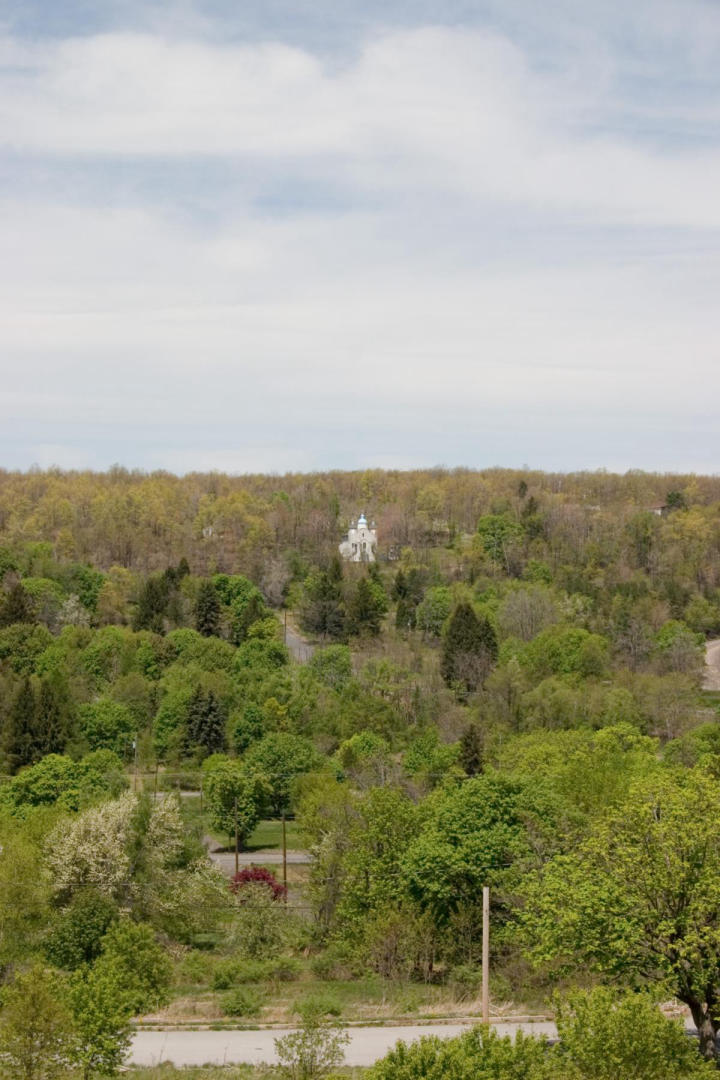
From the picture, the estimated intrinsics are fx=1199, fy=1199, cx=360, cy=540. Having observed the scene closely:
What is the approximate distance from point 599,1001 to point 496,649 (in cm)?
4805

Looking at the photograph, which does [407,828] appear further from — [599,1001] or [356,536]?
[356,536]

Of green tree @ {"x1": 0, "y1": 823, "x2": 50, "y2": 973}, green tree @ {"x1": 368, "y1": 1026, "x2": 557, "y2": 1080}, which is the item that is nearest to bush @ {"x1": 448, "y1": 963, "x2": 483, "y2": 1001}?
green tree @ {"x1": 0, "y1": 823, "x2": 50, "y2": 973}

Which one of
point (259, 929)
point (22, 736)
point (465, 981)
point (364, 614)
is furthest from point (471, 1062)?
point (364, 614)

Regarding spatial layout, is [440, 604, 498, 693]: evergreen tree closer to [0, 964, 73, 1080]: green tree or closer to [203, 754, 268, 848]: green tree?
[203, 754, 268, 848]: green tree

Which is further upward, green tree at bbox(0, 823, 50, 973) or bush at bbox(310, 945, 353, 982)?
green tree at bbox(0, 823, 50, 973)

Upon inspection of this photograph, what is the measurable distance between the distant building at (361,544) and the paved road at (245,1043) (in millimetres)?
73403

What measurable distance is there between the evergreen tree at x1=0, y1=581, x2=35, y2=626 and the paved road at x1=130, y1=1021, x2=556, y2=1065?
1771 inches

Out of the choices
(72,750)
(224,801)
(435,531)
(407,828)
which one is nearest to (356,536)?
(435,531)

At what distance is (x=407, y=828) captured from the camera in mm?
25734

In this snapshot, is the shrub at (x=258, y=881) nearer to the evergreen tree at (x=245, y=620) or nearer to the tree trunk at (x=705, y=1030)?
the tree trunk at (x=705, y=1030)

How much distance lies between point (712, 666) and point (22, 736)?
39.7 m

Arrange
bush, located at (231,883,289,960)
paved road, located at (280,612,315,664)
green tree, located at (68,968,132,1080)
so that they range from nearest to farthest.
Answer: green tree, located at (68,968,132,1080) → bush, located at (231,883,289,960) → paved road, located at (280,612,315,664)

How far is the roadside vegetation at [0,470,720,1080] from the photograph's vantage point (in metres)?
17.0

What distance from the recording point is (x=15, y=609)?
208 ft
